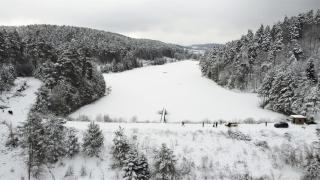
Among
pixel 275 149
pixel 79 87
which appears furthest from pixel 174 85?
pixel 275 149

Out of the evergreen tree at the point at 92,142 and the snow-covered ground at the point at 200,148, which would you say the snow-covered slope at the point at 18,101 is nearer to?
the snow-covered ground at the point at 200,148

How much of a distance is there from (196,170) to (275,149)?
10.4 m

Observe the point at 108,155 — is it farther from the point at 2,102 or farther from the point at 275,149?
the point at 2,102

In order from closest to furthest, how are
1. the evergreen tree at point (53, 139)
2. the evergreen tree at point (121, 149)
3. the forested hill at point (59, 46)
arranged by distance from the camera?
the evergreen tree at point (53, 139)
the evergreen tree at point (121, 149)
the forested hill at point (59, 46)

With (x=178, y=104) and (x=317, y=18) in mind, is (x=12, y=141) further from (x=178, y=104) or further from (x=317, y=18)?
(x=317, y=18)

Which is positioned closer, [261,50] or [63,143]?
[63,143]

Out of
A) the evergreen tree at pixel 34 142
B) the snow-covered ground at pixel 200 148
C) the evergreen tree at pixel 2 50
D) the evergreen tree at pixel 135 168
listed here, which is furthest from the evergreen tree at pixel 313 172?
the evergreen tree at pixel 2 50

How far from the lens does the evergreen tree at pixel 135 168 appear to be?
1775cm

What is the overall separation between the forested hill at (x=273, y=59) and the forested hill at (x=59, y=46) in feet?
135

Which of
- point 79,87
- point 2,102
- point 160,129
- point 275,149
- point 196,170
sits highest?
point 79,87

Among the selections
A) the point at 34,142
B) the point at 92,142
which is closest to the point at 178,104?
the point at 92,142

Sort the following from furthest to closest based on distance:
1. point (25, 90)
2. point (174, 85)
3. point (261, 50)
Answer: point (174, 85), point (261, 50), point (25, 90)

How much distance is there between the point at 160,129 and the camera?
27062mm

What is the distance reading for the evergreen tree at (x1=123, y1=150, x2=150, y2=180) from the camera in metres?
17.8
